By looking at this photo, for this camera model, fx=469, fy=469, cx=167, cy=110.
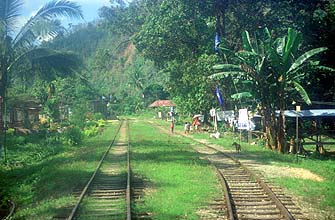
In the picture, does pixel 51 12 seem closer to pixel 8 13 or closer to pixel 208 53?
pixel 8 13

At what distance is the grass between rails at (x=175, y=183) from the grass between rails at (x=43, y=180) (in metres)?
1.87

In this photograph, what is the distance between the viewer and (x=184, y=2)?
3619 centimetres

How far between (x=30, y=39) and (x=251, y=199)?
1259cm

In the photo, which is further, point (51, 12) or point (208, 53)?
point (208, 53)

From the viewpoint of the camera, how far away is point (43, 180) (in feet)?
48.1

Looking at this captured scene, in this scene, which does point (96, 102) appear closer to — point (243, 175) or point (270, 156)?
point (270, 156)

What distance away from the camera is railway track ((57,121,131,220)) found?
9.72 metres

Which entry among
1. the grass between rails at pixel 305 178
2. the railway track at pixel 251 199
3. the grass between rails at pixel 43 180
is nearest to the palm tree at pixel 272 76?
the grass between rails at pixel 305 178

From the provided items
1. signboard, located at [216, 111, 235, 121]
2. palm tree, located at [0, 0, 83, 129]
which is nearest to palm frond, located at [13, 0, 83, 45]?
palm tree, located at [0, 0, 83, 129]

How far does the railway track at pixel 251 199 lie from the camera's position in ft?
30.9

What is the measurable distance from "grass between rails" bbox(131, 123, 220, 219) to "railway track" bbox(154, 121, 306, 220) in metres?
0.46

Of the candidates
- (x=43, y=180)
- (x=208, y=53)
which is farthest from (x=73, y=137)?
(x=208, y=53)

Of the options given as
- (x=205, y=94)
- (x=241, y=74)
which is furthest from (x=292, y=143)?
(x=205, y=94)

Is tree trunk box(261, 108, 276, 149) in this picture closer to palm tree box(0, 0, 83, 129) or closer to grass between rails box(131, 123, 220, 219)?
grass between rails box(131, 123, 220, 219)
